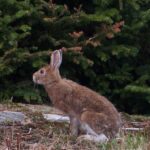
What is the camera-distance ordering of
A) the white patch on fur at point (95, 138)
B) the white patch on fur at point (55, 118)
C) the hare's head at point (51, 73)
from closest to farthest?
the white patch on fur at point (95, 138) < the hare's head at point (51, 73) < the white patch on fur at point (55, 118)

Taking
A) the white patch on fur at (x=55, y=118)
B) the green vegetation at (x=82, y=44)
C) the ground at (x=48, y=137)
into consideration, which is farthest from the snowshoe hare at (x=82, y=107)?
the green vegetation at (x=82, y=44)

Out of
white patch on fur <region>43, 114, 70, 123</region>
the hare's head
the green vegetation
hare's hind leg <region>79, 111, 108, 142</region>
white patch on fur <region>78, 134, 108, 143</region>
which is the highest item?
the green vegetation

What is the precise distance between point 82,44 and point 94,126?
3084mm

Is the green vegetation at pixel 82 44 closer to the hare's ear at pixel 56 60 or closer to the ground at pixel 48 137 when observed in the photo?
the ground at pixel 48 137

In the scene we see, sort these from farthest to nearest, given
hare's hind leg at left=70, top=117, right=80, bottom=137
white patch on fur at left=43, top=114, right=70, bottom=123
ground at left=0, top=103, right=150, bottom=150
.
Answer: white patch on fur at left=43, top=114, right=70, bottom=123 → hare's hind leg at left=70, top=117, right=80, bottom=137 → ground at left=0, top=103, right=150, bottom=150

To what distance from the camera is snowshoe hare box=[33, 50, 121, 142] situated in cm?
795

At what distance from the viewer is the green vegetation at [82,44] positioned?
10664 millimetres

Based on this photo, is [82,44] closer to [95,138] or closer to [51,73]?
[51,73]

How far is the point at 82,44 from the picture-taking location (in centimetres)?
1089

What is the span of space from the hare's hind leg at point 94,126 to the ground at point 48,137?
12 cm

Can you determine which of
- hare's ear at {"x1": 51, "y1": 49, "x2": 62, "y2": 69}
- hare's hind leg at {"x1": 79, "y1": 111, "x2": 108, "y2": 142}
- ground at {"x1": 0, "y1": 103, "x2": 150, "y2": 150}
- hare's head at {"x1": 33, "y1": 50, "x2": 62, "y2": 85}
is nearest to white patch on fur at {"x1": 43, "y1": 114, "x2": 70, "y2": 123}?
ground at {"x1": 0, "y1": 103, "x2": 150, "y2": 150}

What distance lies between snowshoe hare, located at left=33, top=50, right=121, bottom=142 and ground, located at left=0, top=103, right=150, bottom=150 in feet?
0.48

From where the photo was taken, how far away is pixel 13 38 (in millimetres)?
10586

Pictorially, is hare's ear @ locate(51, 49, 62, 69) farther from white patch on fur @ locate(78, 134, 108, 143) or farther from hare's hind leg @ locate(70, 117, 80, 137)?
white patch on fur @ locate(78, 134, 108, 143)
